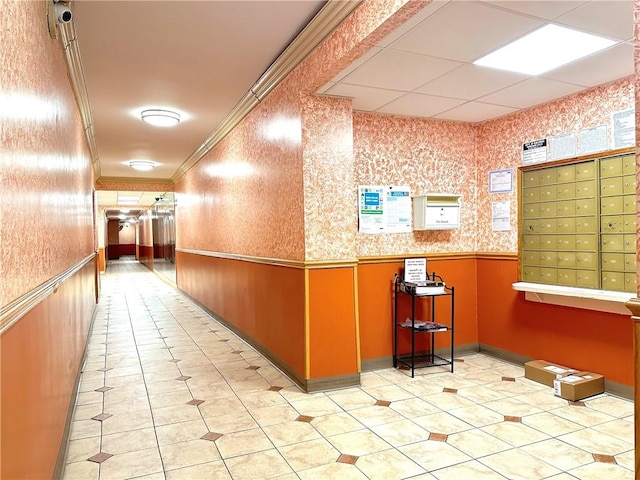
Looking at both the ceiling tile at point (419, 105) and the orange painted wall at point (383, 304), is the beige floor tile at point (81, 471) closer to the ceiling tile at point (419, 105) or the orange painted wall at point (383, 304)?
the orange painted wall at point (383, 304)

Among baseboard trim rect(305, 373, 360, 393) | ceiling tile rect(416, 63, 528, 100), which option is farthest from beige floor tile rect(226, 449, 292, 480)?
ceiling tile rect(416, 63, 528, 100)

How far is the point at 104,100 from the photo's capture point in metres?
4.98

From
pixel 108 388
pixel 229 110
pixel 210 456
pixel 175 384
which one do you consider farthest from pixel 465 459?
pixel 229 110

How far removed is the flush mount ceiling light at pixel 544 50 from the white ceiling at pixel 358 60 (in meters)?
0.10

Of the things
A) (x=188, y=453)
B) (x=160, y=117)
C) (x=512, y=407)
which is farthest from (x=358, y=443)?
(x=160, y=117)

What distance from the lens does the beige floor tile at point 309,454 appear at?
2633 millimetres

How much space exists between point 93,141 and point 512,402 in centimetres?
682

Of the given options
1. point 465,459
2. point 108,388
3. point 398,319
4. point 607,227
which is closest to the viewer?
point 465,459

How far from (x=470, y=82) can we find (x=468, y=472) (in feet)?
9.97

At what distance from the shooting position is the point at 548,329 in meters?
4.30

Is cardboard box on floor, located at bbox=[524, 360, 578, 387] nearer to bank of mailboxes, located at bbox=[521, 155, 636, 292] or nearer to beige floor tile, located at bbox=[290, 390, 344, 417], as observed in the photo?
bank of mailboxes, located at bbox=[521, 155, 636, 292]

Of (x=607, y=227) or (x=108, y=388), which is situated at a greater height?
(x=607, y=227)

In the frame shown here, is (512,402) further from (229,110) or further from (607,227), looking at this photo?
(229,110)

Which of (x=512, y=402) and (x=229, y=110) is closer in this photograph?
(x=512, y=402)
